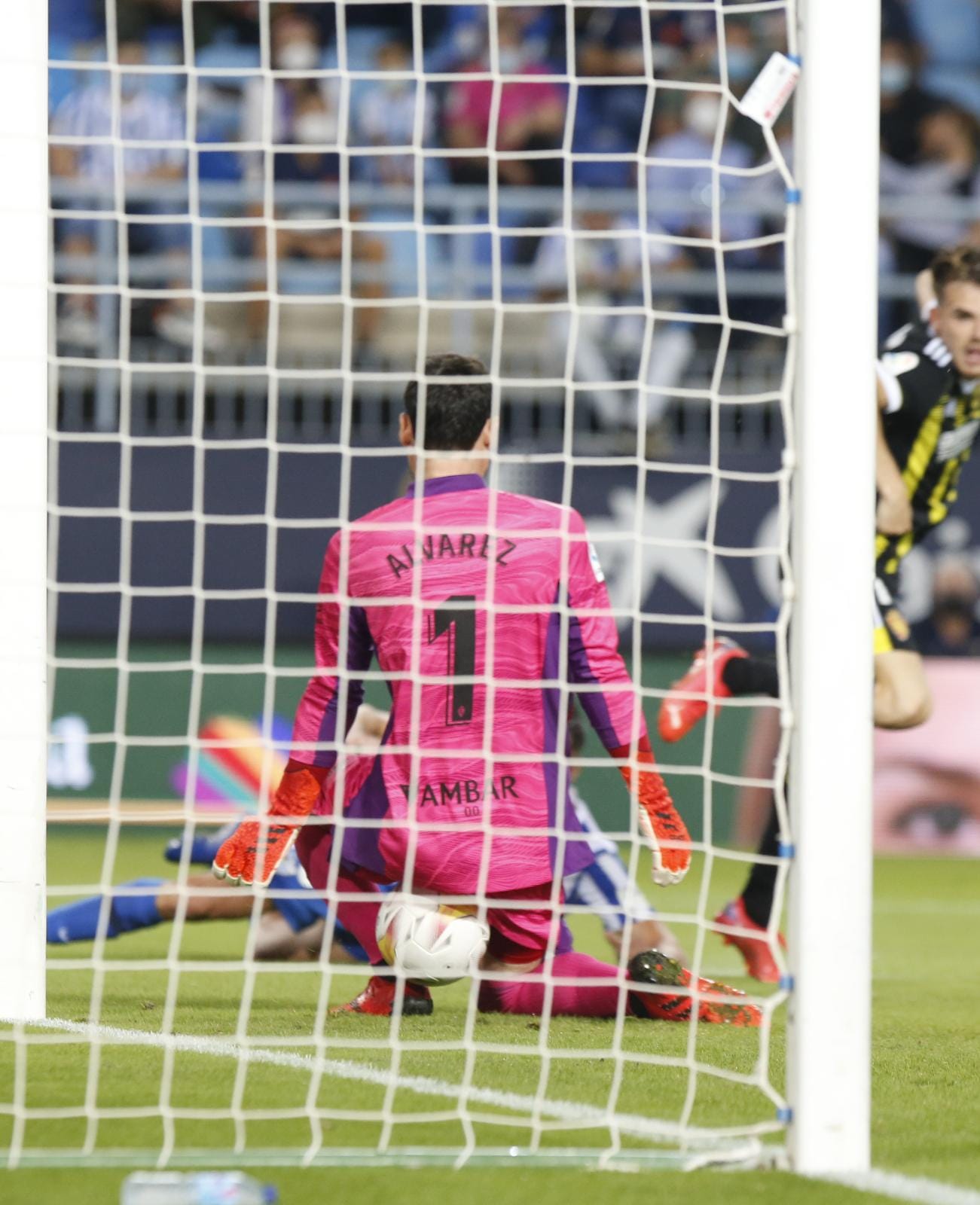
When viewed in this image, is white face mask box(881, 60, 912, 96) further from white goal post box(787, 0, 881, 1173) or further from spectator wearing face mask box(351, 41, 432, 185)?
white goal post box(787, 0, 881, 1173)

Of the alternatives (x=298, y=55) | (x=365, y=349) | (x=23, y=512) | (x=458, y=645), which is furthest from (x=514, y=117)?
(x=23, y=512)

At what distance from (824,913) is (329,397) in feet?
25.1

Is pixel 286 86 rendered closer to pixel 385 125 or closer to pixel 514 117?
pixel 385 125

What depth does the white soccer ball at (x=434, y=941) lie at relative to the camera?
3775mm

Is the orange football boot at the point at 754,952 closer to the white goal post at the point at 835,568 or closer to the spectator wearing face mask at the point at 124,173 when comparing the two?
the white goal post at the point at 835,568

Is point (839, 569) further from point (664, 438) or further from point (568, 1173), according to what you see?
point (664, 438)

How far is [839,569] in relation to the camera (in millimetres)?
2668

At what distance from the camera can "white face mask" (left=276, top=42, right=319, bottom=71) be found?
1095cm

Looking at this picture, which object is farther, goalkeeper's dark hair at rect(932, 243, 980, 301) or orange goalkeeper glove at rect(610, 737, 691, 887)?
goalkeeper's dark hair at rect(932, 243, 980, 301)

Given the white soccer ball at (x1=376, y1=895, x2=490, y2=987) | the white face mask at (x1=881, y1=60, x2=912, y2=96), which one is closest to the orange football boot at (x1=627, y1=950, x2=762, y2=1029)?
the white soccer ball at (x1=376, y1=895, x2=490, y2=987)

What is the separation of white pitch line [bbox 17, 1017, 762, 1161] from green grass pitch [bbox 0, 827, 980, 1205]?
28mm

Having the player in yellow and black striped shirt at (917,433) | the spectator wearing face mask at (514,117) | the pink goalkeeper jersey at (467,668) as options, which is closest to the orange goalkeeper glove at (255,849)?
the pink goalkeeper jersey at (467,668)

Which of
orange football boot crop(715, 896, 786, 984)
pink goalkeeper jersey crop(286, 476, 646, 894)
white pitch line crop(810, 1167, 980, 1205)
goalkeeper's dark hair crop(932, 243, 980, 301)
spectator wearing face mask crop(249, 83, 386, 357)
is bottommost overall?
orange football boot crop(715, 896, 786, 984)

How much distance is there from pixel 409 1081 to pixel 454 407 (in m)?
1.54
